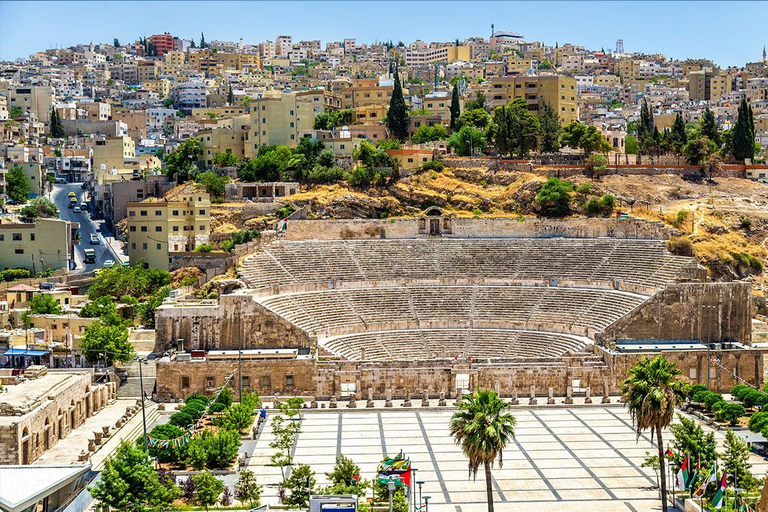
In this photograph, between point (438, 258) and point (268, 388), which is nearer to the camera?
point (268, 388)

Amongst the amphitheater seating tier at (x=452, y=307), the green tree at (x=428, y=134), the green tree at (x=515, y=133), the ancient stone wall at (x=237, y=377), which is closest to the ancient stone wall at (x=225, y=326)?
the amphitheater seating tier at (x=452, y=307)

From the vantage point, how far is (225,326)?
169ft

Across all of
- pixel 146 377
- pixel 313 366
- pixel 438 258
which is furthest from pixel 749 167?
pixel 146 377

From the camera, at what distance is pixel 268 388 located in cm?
4853

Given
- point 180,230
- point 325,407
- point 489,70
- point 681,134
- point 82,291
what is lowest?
point 325,407

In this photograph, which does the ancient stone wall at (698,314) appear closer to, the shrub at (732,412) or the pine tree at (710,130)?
the shrub at (732,412)

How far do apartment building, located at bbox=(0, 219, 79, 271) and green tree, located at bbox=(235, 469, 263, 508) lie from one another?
38.0 metres

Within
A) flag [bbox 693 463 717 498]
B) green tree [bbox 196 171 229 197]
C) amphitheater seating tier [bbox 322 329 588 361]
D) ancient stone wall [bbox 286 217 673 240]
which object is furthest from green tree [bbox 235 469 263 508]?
green tree [bbox 196 171 229 197]

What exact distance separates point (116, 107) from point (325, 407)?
105459 millimetres

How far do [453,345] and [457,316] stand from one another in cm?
289

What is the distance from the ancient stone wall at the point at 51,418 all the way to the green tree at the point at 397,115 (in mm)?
43731

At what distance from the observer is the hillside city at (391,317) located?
32.8 metres

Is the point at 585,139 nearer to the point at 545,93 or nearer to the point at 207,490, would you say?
the point at 545,93

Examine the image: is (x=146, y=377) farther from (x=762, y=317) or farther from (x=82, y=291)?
(x=762, y=317)
